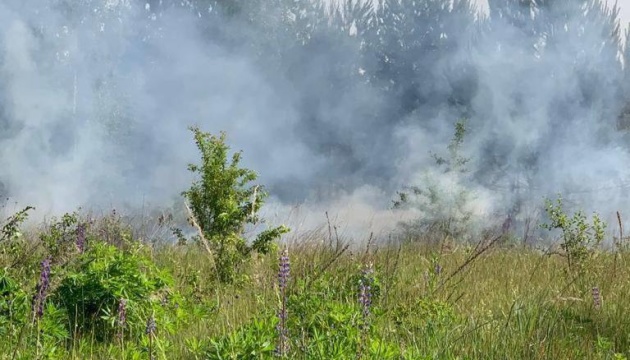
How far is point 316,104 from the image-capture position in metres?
26.8

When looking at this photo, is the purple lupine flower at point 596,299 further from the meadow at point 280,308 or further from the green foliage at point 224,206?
the green foliage at point 224,206

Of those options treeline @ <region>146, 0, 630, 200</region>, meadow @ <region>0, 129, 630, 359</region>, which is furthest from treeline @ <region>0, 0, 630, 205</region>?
meadow @ <region>0, 129, 630, 359</region>

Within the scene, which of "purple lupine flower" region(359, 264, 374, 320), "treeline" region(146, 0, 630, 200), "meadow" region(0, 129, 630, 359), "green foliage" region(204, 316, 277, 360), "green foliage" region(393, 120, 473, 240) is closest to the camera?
"purple lupine flower" region(359, 264, 374, 320)

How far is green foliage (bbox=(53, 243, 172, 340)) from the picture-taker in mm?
4504

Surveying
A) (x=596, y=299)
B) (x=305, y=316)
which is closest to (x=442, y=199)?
(x=596, y=299)

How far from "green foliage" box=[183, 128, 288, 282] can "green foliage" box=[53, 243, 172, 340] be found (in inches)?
88.5

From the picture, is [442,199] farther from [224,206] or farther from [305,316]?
[305,316]

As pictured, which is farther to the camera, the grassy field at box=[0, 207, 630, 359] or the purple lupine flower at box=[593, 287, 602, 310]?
the purple lupine flower at box=[593, 287, 602, 310]

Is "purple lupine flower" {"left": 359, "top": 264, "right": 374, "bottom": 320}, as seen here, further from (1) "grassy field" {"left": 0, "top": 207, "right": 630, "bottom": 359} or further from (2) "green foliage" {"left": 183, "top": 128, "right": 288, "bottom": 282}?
(2) "green foliage" {"left": 183, "top": 128, "right": 288, "bottom": 282}

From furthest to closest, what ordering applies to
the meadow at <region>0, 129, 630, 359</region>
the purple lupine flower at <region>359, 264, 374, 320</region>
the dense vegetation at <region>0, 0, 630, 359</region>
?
1. the dense vegetation at <region>0, 0, 630, 359</region>
2. the meadow at <region>0, 129, 630, 359</region>
3. the purple lupine flower at <region>359, 264, 374, 320</region>

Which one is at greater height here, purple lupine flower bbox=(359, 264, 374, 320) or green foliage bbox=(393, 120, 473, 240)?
green foliage bbox=(393, 120, 473, 240)

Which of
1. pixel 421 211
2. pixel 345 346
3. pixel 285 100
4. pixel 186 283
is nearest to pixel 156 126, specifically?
pixel 285 100

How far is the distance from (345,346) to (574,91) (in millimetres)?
19544

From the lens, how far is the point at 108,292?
4.52 meters
